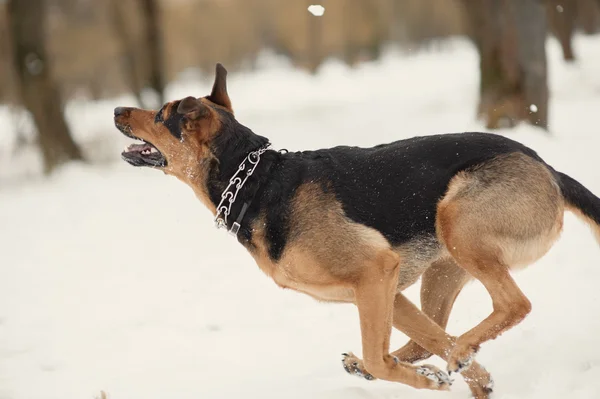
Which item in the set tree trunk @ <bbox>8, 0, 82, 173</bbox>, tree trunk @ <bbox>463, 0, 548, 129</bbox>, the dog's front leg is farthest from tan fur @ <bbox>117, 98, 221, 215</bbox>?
tree trunk @ <bbox>8, 0, 82, 173</bbox>

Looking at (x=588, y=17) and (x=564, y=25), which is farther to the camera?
(x=588, y=17)

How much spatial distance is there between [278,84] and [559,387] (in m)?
33.7

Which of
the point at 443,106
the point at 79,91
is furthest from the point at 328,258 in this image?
the point at 79,91

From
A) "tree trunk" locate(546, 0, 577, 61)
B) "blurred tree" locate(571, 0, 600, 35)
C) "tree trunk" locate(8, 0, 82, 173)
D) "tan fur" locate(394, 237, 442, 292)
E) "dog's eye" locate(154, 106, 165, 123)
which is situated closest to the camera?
"tan fur" locate(394, 237, 442, 292)

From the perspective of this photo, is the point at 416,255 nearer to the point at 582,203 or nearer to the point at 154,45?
the point at 582,203

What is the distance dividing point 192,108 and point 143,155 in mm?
567

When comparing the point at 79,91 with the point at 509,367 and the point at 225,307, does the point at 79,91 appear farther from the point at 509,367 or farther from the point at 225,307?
the point at 509,367

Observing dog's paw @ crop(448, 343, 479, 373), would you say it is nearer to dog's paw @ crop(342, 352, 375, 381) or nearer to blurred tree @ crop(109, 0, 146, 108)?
dog's paw @ crop(342, 352, 375, 381)

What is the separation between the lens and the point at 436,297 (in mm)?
5484

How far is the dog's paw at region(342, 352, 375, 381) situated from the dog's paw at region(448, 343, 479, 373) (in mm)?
664

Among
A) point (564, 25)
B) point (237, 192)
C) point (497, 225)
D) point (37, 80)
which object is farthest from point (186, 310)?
point (564, 25)

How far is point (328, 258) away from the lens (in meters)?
4.59

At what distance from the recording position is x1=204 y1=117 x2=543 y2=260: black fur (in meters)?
4.73

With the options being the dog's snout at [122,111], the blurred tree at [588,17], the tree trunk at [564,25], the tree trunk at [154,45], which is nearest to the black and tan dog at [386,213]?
the dog's snout at [122,111]
